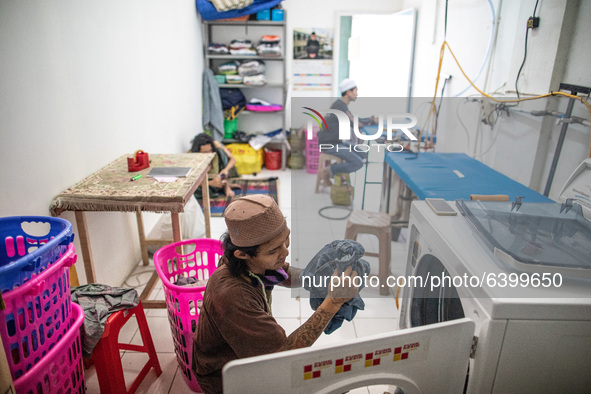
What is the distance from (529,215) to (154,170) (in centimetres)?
208

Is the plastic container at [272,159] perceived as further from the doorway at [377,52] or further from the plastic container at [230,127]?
the doorway at [377,52]

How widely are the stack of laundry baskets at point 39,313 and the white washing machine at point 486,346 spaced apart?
0.75 metres

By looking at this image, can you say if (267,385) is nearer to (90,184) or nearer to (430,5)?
(90,184)

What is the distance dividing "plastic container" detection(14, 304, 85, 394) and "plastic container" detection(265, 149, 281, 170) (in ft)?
14.0

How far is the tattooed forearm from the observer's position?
1252 mm

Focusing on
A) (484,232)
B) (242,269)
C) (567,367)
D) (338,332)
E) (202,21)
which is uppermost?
(202,21)

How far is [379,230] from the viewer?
102 inches

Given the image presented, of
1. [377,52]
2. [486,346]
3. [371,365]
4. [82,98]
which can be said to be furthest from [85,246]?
[377,52]

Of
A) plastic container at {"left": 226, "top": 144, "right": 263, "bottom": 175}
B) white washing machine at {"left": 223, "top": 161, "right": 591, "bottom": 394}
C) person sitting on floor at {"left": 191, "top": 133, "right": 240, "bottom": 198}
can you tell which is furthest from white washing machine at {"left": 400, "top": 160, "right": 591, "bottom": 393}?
plastic container at {"left": 226, "top": 144, "right": 263, "bottom": 175}

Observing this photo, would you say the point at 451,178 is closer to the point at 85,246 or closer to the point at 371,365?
the point at 371,365

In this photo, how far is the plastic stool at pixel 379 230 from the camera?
2.61 metres

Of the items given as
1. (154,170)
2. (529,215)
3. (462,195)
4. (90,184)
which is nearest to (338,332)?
(462,195)

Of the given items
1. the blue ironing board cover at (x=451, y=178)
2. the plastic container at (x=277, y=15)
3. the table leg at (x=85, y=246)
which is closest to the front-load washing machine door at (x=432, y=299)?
the blue ironing board cover at (x=451, y=178)

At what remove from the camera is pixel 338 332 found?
238cm
